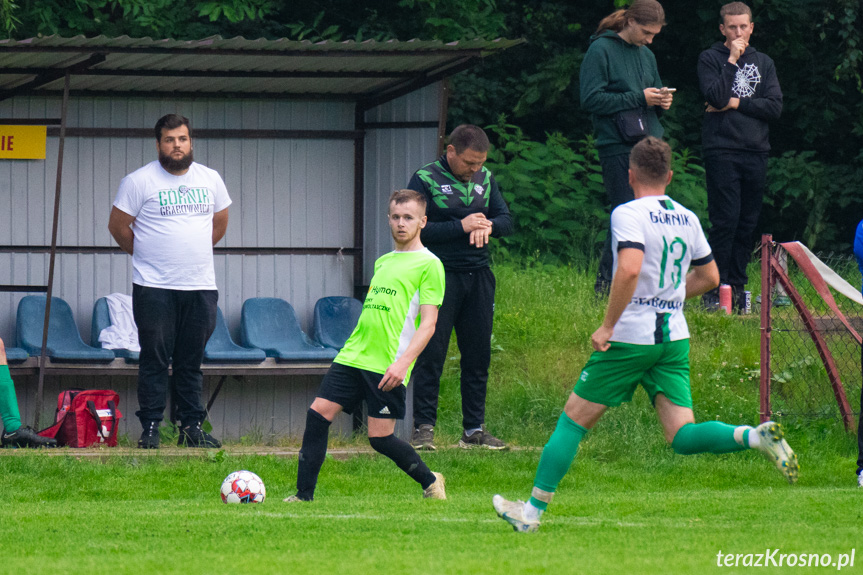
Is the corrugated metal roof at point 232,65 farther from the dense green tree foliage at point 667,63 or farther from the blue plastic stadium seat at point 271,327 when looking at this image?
the dense green tree foliage at point 667,63

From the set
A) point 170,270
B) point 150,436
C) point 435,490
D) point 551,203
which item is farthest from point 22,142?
point 551,203

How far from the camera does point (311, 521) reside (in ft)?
19.6

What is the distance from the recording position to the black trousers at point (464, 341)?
29.4ft

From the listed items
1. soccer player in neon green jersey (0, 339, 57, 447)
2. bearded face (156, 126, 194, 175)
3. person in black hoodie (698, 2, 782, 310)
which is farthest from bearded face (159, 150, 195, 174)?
person in black hoodie (698, 2, 782, 310)

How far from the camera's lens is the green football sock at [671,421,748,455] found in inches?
219

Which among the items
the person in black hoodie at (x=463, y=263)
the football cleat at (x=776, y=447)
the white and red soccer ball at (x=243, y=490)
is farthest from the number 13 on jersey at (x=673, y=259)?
the person in black hoodie at (x=463, y=263)

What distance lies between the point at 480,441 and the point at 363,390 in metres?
2.61

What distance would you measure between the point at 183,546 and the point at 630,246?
233 cm

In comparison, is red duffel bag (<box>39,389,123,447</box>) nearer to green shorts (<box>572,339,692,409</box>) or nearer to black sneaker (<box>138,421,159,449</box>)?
black sneaker (<box>138,421,159,449</box>)

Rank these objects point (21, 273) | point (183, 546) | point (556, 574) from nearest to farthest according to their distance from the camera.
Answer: point (556, 574) < point (183, 546) < point (21, 273)

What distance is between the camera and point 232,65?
34.4 ft

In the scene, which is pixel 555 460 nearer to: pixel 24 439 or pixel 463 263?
pixel 463 263

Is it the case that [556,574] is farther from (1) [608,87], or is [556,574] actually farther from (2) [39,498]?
(1) [608,87]

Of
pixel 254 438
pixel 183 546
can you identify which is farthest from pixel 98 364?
pixel 183 546
